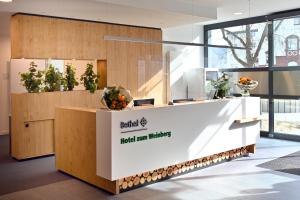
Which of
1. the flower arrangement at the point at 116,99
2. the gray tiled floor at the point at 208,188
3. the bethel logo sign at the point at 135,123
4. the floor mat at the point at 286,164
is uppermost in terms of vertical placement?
the flower arrangement at the point at 116,99

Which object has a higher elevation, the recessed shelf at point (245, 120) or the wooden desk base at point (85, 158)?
the recessed shelf at point (245, 120)

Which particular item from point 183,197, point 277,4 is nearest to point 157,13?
point 277,4

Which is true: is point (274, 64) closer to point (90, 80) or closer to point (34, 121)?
point (90, 80)

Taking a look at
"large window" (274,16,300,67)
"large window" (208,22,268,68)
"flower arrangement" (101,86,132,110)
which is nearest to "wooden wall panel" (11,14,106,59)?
"flower arrangement" (101,86,132,110)

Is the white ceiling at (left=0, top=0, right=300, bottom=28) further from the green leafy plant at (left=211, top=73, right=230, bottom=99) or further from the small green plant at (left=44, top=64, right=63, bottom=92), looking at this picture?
the green leafy plant at (left=211, top=73, right=230, bottom=99)

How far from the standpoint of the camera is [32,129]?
20.5 ft

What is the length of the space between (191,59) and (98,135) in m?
5.56

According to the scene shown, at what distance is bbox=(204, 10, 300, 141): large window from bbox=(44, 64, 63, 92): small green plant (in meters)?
4.48

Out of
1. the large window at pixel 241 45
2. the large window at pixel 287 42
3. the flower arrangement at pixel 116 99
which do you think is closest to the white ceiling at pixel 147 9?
the large window at pixel 287 42

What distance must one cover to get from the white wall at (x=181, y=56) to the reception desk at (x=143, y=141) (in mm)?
3101

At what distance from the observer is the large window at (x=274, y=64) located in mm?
7723

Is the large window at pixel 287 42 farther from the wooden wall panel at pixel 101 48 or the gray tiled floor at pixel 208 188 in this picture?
the gray tiled floor at pixel 208 188

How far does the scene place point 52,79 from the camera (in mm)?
6441

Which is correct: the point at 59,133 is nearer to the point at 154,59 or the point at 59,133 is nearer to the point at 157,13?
the point at 157,13
